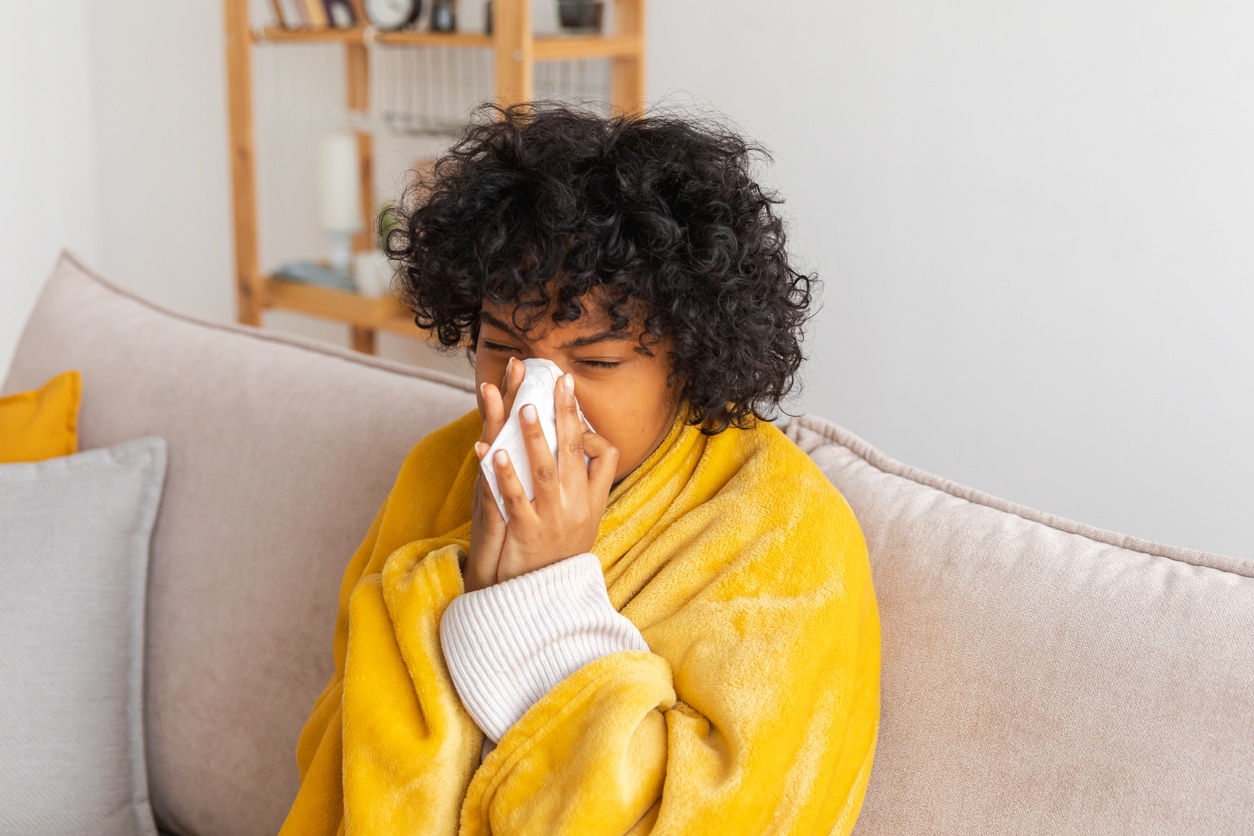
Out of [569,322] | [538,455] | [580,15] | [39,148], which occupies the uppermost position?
Result: [580,15]

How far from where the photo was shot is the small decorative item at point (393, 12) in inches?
94.0

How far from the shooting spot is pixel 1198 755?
85cm

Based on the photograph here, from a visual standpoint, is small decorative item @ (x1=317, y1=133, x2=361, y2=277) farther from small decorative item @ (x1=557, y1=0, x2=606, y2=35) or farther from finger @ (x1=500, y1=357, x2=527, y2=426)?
finger @ (x1=500, y1=357, x2=527, y2=426)

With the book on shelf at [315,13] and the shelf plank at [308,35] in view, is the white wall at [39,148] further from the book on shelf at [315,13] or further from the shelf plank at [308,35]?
the book on shelf at [315,13]

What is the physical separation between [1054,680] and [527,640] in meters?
0.44

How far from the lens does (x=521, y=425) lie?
0.89 m

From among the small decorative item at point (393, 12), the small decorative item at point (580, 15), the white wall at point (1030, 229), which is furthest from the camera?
the small decorative item at point (393, 12)

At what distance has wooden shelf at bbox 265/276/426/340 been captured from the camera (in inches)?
99.8

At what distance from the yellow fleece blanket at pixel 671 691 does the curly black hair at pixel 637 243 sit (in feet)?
0.30

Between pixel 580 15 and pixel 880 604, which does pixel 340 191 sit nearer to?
pixel 580 15

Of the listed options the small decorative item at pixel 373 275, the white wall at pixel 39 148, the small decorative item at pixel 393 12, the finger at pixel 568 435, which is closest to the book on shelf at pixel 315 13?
the small decorative item at pixel 393 12

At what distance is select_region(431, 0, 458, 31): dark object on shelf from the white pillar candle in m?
0.42

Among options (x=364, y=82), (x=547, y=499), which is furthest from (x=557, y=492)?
(x=364, y=82)

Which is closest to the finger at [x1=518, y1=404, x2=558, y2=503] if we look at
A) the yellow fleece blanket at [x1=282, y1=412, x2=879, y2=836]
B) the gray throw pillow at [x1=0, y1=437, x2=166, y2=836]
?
the yellow fleece blanket at [x1=282, y1=412, x2=879, y2=836]
